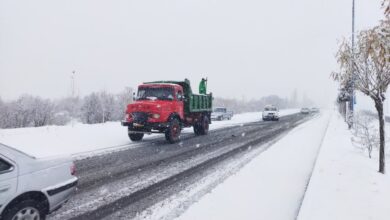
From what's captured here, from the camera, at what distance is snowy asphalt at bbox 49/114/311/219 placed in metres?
5.70

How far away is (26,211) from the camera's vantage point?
4.09 meters

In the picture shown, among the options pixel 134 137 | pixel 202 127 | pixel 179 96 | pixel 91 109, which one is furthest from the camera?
pixel 91 109

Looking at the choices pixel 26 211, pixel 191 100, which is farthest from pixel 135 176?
pixel 191 100

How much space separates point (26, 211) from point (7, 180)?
1.60 feet

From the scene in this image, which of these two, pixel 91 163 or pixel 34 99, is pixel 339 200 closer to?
pixel 91 163

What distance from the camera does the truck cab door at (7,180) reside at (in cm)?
383

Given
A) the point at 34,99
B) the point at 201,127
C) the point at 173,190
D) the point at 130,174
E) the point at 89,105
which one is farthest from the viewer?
the point at 89,105

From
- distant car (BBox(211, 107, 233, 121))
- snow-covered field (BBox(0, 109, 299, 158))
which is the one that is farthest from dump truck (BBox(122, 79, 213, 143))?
distant car (BBox(211, 107, 233, 121))

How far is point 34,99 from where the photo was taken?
60.2 meters

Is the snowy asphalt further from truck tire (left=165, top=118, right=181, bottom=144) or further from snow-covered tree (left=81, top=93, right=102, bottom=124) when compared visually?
snow-covered tree (left=81, top=93, right=102, bottom=124)

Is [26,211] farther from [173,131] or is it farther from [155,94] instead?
[155,94]

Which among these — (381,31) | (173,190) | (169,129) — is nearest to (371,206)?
(381,31)

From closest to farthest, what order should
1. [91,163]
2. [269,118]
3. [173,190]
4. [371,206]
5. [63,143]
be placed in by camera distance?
1. [371,206]
2. [173,190]
3. [91,163]
4. [63,143]
5. [269,118]

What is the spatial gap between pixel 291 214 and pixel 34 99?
207 ft
